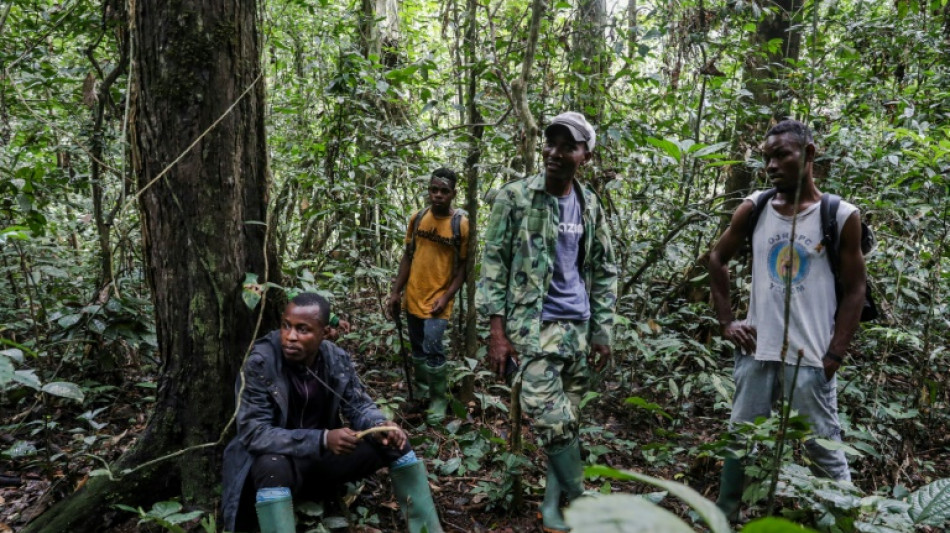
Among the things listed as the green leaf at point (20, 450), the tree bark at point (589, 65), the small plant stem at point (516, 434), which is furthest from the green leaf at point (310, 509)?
the tree bark at point (589, 65)

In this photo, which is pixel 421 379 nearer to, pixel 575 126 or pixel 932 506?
pixel 575 126

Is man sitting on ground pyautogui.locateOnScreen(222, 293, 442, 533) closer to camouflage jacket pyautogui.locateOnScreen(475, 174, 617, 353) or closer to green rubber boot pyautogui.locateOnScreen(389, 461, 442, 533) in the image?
green rubber boot pyautogui.locateOnScreen(389, 461, 442, 533)

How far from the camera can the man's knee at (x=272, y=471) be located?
2.91 metres

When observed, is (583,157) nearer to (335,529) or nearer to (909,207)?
(335,529)

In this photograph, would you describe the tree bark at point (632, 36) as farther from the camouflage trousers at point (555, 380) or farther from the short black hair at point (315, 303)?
the short black hair at point (315, 303)

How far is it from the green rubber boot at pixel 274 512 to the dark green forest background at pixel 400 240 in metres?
0.38

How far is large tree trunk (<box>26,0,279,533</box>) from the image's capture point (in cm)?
311

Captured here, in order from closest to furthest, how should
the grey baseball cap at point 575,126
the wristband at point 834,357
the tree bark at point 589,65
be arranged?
the wristband at point 834,357 → the grey baseball cap at point 575,126 → the tree bark at point 589,65

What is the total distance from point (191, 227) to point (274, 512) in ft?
4.91

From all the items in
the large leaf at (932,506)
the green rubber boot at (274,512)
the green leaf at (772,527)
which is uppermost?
the green leaf at (772,527)

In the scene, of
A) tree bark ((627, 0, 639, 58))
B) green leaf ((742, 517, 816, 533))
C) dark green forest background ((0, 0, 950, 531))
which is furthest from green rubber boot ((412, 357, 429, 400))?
green leaf ((742, 517, 816, 533))

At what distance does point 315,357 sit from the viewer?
11.2 feet

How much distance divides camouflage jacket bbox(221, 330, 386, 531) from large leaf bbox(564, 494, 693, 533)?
2.58m

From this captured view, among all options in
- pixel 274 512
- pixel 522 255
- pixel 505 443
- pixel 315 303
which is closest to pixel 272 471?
pixel 274 512
